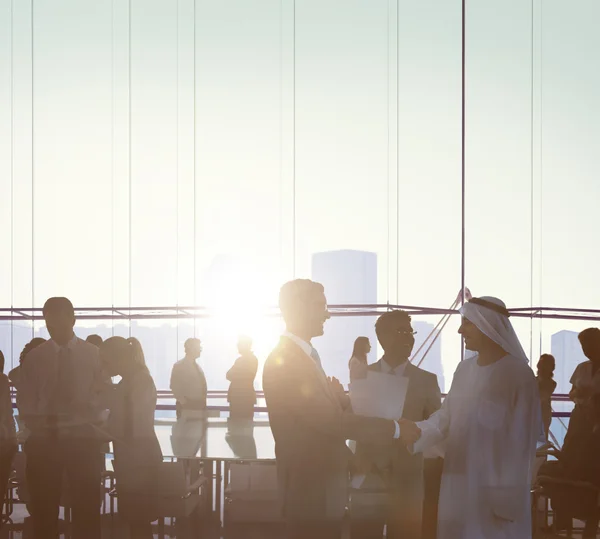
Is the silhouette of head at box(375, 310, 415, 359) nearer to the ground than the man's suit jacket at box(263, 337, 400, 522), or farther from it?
farther from it

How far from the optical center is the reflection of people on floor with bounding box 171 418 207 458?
3.58m

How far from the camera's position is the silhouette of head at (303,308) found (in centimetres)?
222

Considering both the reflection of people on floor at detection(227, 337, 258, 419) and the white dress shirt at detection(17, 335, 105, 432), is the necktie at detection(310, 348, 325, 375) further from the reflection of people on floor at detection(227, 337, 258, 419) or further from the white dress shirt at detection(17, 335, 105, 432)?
the reflection of people on floor at detection(227, 337, 258, 419)

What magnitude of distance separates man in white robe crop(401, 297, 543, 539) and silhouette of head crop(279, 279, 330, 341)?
0.50 metres

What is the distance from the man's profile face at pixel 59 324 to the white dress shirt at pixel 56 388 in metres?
0.03

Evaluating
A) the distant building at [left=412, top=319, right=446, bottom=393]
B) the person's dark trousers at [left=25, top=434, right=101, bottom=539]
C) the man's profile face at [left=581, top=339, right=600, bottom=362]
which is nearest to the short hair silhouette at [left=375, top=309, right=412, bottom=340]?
the man's profile face at [left=581, top=339, right=600, bottom=362]

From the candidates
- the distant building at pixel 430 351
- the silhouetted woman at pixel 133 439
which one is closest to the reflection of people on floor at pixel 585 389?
the silhouetted woman at pixel 133 439

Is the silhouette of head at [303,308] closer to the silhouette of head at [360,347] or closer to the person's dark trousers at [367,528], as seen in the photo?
the person's dark trousers at [367,528]

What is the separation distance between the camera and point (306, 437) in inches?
82.0

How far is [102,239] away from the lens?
29.5ft

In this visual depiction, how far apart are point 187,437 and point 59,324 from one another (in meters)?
1.22

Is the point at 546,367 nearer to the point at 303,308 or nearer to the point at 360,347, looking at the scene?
the point at 360,347

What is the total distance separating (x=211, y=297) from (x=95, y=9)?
3.58 metres

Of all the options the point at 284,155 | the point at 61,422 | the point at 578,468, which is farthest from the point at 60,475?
the point at 284,155
